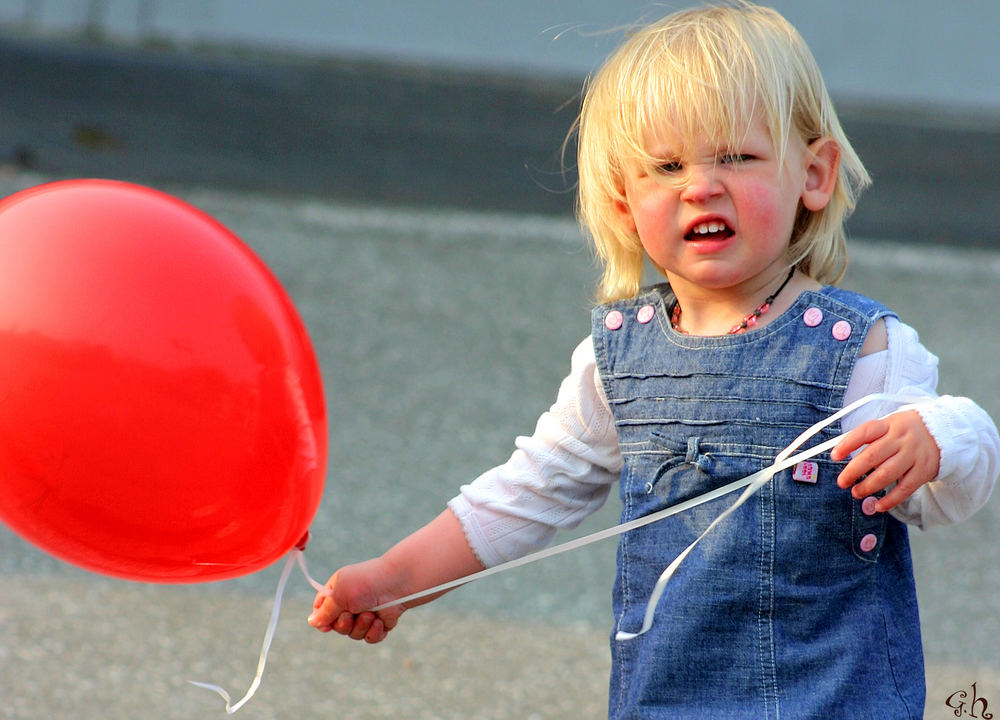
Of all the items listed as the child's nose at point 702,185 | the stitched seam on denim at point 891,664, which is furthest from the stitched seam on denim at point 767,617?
the child's nose at point 702,185

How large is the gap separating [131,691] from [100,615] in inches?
12.5

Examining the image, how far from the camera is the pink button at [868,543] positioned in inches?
53.7

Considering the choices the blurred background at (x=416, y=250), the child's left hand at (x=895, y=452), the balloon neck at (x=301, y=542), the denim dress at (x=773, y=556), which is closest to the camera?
the child's left hand at (x=895, y=452)

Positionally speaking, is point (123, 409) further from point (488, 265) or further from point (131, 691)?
point (488, 265)

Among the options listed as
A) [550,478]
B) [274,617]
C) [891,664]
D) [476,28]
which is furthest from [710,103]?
[476,28]

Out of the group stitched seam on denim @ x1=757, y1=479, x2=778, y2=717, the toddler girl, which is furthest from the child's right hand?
stitched seam on denim @ x1=757, y1=479, x2=778, y2=717

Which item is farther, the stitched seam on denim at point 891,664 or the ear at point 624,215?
the ear at point 624,215

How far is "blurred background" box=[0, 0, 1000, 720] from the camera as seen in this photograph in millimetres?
2537

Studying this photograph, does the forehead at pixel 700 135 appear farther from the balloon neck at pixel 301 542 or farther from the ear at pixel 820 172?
the balloon neck at pixel 301 542

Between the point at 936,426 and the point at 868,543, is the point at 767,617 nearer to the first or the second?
the point at 868,543

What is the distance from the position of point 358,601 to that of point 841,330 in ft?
2.22

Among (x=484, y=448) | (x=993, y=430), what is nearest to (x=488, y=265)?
(x=484, y=448)

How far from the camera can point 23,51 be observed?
6863mm

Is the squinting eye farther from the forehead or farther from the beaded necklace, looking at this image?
the beaded necklace
